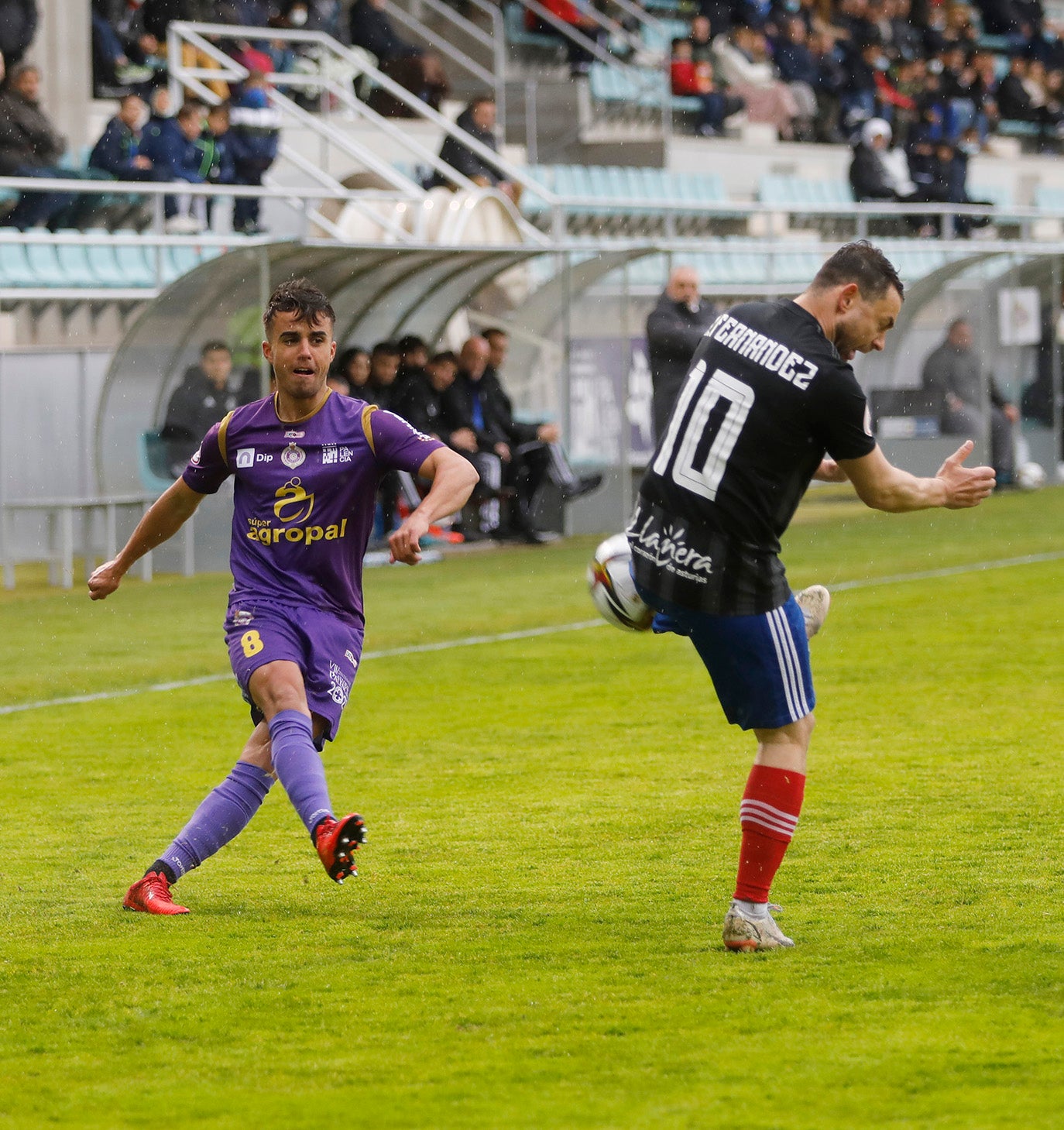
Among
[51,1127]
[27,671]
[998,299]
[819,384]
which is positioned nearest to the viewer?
[51,1127]

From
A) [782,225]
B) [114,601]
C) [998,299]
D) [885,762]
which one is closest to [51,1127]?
[885,762]

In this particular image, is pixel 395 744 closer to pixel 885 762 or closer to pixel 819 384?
pixel 885 762

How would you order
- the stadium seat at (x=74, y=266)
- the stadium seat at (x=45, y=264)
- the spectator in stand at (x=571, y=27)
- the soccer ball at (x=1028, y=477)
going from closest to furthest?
the stadium seat at (x=45, y=264) < the stadium seat at (x=74, y=266) < the soccer ball at (x=1028, y=477) < the spectator in stand at (x=571, y=27)

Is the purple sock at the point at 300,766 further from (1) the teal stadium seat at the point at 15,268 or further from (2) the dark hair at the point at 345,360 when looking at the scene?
(1) the teal stadium seat at the point at 15,268

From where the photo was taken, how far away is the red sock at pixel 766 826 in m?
4.87

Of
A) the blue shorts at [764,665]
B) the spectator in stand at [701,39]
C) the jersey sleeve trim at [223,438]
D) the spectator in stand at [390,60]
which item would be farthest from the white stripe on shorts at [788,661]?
the spectator in stand at [701,39]

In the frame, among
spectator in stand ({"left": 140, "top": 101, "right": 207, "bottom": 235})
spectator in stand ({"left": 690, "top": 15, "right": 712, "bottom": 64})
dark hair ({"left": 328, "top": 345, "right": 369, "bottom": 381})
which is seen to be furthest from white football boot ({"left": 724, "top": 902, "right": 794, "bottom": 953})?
spectator in stand ({"left": 690, "top": 15, "right": 712, "bottom": 64})

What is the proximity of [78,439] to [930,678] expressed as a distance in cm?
807

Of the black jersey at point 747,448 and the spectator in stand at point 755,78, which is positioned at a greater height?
the spectator in stand at point 755,78

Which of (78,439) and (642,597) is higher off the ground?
(642,597)

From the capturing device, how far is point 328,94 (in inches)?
873

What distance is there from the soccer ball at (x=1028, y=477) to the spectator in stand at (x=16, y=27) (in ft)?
36.1

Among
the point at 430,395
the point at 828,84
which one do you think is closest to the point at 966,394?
the point at 430,395

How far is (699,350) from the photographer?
5.03 metres
